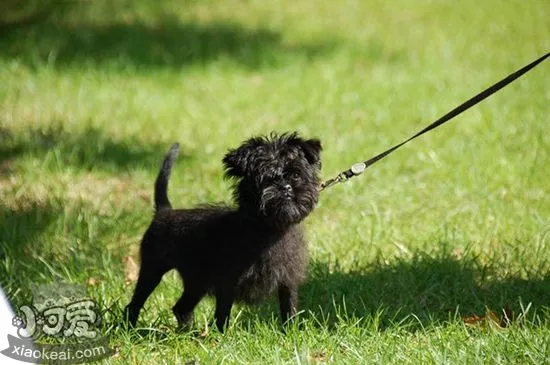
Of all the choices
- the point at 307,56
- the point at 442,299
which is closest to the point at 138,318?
the point at 442,299

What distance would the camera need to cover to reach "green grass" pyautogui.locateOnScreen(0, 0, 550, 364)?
555 cm

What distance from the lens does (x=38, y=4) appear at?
12.0 meters

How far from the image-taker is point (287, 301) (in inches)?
218

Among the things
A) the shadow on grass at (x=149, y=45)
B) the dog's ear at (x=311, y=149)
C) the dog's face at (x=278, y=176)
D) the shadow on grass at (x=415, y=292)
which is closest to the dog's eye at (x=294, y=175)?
the dog's face at (x=278, y=176)

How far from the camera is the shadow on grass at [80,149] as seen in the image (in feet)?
30.3

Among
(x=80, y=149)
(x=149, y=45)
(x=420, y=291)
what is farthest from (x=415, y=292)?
(x=149, y=45)

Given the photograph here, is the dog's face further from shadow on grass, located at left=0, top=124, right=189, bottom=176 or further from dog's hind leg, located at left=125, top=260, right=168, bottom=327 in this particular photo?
shadow on grass, located at left=0, top=124, right=189, bottom=176

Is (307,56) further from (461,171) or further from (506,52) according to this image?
(461,171)

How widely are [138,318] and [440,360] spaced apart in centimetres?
207

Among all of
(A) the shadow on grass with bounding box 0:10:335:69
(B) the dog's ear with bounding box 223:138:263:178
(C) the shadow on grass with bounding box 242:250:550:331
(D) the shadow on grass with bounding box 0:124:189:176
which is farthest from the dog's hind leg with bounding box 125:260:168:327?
(A) the shadow on grass with bounding box 0:10:335:69

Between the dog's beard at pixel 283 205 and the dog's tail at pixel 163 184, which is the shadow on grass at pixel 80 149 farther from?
the dog's beard at pixel 283 205

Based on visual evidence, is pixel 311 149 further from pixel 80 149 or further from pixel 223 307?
pixel 80 149

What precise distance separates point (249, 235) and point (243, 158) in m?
0.45

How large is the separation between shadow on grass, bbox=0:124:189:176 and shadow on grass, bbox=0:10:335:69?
291 cm
